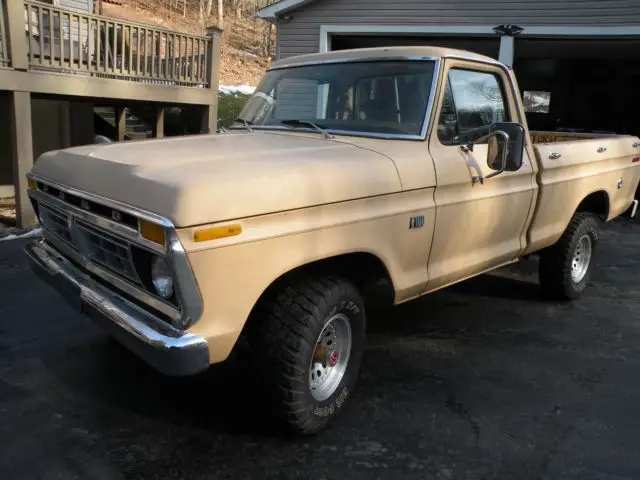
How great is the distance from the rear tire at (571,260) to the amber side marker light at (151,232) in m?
3.81

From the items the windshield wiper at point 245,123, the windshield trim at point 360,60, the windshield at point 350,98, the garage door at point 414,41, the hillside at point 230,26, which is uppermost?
the hillside at point 230,26

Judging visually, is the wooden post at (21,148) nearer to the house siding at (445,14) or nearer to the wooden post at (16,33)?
the wooden post at (16,33)

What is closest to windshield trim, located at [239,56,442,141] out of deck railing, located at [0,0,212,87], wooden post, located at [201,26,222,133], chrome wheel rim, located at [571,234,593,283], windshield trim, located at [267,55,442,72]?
windshield trim, located at [267,55,442,72]

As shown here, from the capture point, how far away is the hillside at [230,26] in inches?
1187

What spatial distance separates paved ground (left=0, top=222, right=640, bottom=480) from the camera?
2.86m

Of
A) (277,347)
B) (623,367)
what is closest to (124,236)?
(277,347)

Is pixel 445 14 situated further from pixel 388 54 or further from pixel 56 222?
pixel 56 222

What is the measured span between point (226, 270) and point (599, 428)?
231cm

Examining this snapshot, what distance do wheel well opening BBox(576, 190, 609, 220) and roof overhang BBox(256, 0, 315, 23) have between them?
786 cm

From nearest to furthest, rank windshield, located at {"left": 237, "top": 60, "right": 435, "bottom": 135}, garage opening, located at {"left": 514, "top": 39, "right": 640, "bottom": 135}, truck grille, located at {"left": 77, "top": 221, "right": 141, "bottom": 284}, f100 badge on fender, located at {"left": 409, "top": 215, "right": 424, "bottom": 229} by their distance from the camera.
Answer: truck grille, located at {"left": 77, "top": 221, "right": 141, "bottom": 284} → f100 badge on fender, located at {"left": 409, "top": 215, "right": 424, "bottom": 229} → windshield, located at {"left": 237, "top": 60, "right": 435, "bottom": 135} → garage opening, located at {"left": 514, "top": 39, "right": 640, "bottom": 135}

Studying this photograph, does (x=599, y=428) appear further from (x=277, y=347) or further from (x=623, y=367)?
(x=277, y=347)

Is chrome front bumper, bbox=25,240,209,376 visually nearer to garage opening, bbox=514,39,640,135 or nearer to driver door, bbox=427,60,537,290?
driver door, bbox=427,60,537,290

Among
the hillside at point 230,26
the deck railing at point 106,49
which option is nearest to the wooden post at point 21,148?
the deck railing at point 106,49

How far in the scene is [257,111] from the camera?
4.35 metres
